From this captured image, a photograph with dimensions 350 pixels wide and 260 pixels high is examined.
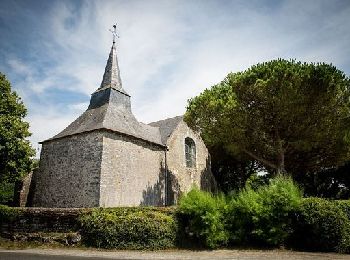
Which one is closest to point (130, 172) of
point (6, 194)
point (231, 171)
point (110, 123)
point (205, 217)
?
point (110, 123)

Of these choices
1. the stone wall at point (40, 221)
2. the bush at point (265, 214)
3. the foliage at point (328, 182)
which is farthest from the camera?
the foliage at point (328, 182)

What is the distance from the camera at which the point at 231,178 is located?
111 ft

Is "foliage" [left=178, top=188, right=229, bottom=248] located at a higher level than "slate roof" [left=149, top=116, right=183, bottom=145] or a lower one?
lower

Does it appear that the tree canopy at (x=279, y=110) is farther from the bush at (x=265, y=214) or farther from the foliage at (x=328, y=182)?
the foliage at (x=328, y=182)

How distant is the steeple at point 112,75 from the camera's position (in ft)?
73.6

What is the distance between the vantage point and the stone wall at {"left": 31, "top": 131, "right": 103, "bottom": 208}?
17.2 meters

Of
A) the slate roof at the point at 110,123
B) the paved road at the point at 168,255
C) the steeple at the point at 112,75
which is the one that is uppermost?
the steeple at the point at 112,75

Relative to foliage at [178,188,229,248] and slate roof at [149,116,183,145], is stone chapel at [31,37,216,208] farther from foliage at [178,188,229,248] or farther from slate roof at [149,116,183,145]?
foliage at [178,188,229,248]

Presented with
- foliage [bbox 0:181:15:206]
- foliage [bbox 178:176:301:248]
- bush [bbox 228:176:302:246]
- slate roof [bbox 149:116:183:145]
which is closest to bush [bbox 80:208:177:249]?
foliage [bbox 178:176:301:248]

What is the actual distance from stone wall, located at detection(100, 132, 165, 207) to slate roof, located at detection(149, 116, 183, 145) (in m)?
1.58

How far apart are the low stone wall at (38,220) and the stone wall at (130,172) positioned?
3466 mm

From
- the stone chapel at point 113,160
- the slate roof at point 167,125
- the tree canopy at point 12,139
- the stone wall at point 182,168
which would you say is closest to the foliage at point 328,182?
the stone wall at point 182,168

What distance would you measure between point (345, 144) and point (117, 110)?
15.5 m

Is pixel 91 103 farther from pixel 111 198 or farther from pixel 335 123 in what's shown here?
pixel 335 123
